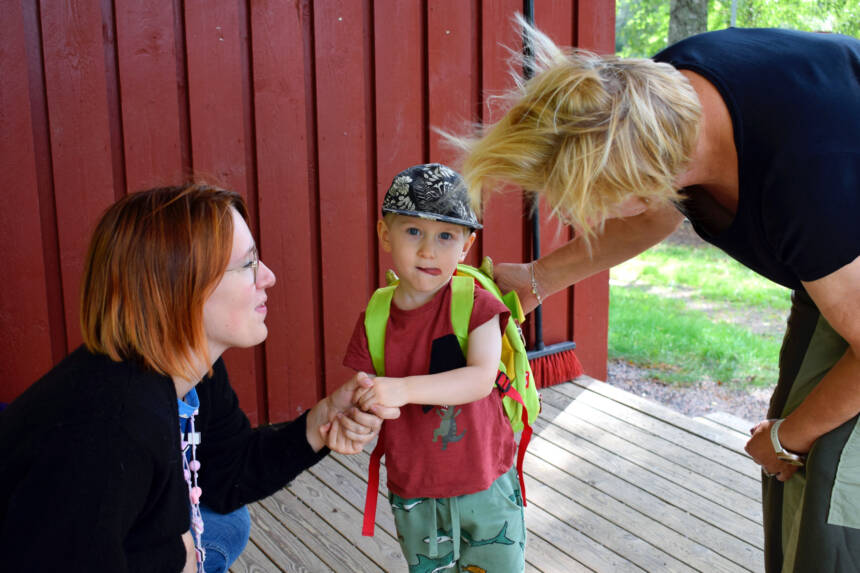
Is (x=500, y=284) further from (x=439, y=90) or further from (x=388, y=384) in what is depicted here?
(x=439, y=90)

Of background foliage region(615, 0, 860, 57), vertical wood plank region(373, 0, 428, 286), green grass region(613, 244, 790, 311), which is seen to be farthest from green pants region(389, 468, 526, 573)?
background foliage region(615, 0, 860, 57)

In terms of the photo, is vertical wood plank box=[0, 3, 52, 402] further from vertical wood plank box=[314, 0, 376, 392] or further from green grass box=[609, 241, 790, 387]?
green grass box=[609, 241, 790, 387]

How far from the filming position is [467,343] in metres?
1.88

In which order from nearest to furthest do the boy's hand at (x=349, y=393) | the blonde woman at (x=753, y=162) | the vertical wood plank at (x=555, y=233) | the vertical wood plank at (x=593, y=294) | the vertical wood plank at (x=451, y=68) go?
1. the blonde woman at (x=753, y=162)
2. the boy's hand at (x=349, y=393)
3. the vertical wood plank at (x=451, y=68)
4. the vertical wood plank at (x=555, y=233)
5. the vertical wood plank at (x=593, y=294)

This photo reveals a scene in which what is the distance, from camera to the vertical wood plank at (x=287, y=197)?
3402 mm

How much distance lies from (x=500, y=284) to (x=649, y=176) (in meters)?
1.02

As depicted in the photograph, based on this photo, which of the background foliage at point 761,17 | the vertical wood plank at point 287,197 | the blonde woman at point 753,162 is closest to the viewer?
the blonde woman at point 753,162

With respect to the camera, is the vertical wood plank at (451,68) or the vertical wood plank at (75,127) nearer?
the vertical wood plank at (75,127)

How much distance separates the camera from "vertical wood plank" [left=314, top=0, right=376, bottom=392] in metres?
3.55

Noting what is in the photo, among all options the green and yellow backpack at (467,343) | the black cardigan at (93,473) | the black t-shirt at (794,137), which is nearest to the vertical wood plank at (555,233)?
the green and yellow backpack at (467,343)

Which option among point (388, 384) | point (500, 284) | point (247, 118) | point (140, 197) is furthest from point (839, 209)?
point (247, 118)

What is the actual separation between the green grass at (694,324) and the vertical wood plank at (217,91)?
3822 mm

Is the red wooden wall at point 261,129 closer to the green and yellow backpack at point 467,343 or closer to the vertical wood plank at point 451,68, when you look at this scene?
the vertical wood plank at point 451,68

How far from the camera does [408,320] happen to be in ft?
6.36
